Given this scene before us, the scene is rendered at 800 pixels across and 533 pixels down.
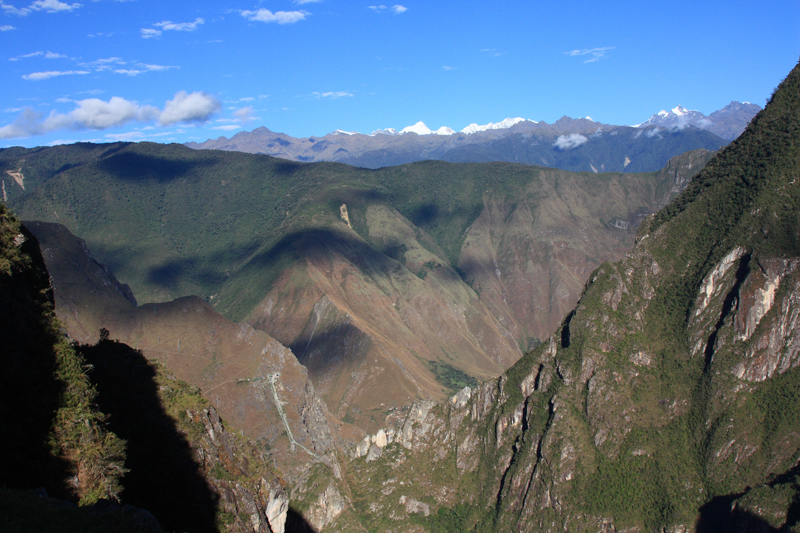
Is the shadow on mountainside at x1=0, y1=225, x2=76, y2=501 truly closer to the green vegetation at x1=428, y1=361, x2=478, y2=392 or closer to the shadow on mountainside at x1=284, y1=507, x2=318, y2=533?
the shadow on mountainside at x1=284, y1=507, x2=318, y2=533

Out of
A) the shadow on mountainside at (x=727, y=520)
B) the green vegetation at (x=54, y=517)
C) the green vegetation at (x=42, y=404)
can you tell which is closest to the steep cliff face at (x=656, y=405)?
the shadow on mountainside at (x=727, y=520)

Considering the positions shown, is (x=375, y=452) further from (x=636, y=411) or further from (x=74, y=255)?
(x=74, y=255)

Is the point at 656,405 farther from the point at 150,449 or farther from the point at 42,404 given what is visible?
the point at 42,404

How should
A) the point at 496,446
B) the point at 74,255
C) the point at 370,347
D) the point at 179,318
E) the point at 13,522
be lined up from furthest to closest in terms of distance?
1. the point at 370,347
2. the point at 74,255
3. the point at 179,318
4. the point at 496,446
5. the point at 13,522

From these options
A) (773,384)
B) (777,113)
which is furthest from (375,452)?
(777,113)

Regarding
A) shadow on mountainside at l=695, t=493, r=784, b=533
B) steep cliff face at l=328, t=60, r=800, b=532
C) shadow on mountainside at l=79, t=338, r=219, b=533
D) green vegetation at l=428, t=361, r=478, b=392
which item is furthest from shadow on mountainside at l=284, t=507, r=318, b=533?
green vegetation at l=428, t=361, r=478, b=392
